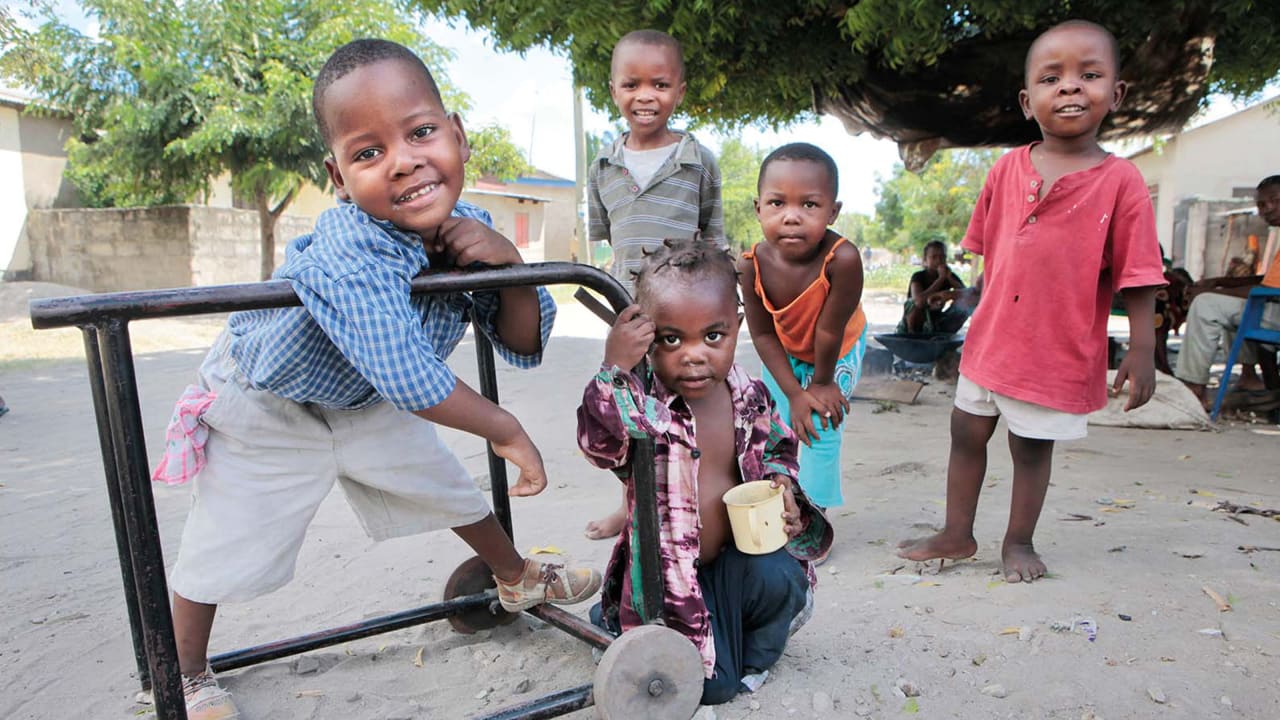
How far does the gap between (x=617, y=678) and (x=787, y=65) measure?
4.71 m

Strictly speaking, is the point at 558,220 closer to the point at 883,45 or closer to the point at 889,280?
the point at 889,280

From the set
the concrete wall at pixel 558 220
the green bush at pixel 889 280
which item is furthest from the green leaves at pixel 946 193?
the concrete wall at pixel 558 220

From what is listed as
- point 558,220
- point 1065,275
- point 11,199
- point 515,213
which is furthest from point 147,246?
point 558,220

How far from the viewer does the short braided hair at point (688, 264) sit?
1908 millimetres

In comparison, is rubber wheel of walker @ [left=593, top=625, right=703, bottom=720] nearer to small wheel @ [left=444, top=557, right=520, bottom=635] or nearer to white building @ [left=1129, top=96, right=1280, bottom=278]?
small wheel @ [left=444, top=557, right=520, bottom=635]

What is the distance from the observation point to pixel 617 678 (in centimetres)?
177

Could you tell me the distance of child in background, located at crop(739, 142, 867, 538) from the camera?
2.67 metres

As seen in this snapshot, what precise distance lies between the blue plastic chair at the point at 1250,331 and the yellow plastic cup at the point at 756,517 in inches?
182

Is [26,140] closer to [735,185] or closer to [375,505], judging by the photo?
[375,505]

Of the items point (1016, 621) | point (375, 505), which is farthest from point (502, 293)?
point (1016, 621)

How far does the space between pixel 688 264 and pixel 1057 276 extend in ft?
4.19

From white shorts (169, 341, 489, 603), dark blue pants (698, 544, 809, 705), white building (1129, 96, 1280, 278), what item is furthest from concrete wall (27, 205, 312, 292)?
white building (1129, 96, 1280, 278)

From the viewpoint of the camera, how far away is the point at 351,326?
1562 mm

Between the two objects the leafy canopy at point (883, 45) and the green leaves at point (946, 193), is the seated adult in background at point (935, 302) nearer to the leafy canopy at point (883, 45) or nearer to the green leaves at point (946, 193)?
the leafy canopy at point (883, 45)
